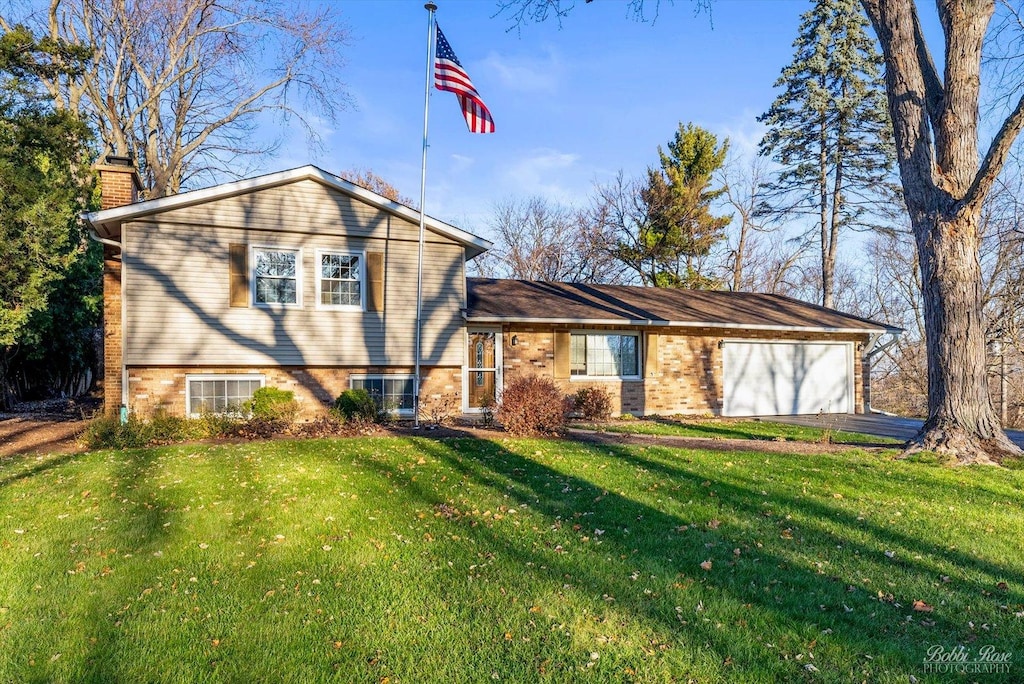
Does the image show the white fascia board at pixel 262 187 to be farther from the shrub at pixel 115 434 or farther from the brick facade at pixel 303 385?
the shrub at pixel 115 434

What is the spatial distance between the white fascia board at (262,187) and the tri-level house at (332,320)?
0.10 ft

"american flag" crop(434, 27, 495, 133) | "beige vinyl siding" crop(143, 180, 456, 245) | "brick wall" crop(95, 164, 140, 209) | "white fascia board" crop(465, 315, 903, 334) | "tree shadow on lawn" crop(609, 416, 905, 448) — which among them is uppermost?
"american flag" crop(434, 27, 495, 133)

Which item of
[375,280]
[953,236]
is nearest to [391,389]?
[375,280]

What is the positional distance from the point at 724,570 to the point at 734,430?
8.24 meters

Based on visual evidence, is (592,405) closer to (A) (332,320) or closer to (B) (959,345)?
(A) (332,320)

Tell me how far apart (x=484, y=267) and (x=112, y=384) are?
849 inches

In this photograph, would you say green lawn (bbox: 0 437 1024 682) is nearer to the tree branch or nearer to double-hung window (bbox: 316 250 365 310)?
the tree branch

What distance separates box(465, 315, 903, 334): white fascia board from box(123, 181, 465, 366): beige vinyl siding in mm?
992

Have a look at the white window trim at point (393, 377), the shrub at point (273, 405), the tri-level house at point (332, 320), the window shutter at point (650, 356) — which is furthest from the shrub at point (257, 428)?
the window shutter at point (650, 356)

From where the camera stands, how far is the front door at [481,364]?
14.4m

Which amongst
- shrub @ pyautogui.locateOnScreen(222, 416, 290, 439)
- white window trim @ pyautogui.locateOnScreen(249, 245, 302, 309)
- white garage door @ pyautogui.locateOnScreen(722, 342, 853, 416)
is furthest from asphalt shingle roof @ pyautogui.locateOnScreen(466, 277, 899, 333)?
shrub @ pyautogui.locateOnScreen(222, 416, 290, 439)

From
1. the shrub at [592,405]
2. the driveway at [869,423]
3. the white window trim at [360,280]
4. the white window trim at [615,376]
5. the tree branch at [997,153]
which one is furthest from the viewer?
the white window trim at [615,376]

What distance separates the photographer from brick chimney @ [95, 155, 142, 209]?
12.6 meters

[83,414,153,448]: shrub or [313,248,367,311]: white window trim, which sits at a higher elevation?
[313,248,367,311]: white window trim
